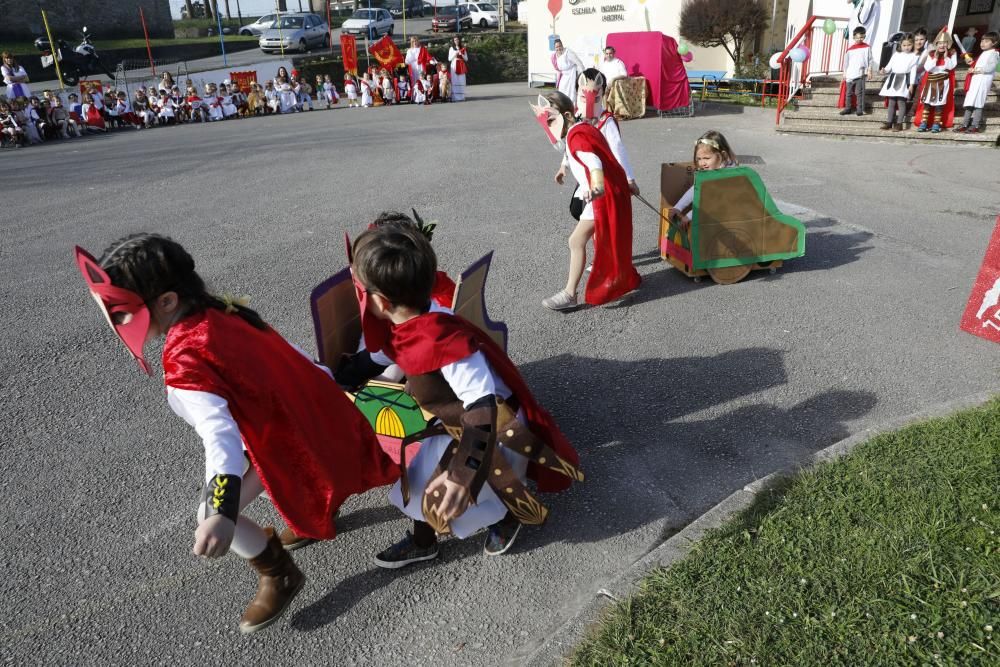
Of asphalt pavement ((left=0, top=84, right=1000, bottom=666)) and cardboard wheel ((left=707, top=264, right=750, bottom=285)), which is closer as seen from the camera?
asphalt pavement ((left=0, top=84, right=1000, bottom=666))

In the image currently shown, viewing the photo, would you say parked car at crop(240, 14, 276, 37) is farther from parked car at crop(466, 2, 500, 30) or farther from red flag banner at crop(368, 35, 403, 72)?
red flag banner at crop(368, 35, 403, 72)

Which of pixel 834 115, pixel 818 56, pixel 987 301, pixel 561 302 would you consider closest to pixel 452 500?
pixel 561 302

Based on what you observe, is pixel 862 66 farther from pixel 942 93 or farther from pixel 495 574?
pixel 495 574

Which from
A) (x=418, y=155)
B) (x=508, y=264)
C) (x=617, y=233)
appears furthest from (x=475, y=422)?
(x=418, y=155)

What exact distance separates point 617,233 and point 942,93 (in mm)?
10203

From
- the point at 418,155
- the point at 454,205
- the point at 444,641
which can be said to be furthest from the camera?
the point at 418,155

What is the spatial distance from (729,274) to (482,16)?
42014 millimetres

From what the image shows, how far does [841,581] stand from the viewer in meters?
2.52

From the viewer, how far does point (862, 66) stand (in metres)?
12.8

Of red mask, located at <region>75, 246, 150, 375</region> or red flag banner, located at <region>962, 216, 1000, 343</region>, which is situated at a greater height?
red mask, located at <region>75, 246, 150, 375</region>

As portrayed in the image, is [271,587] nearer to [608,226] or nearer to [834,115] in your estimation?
[608,226]

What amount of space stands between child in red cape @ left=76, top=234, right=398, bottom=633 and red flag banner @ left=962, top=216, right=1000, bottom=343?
13.3ft

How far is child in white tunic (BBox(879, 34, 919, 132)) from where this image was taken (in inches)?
476

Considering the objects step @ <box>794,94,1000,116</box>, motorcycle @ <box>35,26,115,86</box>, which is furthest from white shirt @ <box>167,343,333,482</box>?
motorcycle @ <box>35,26,115,86</box>
